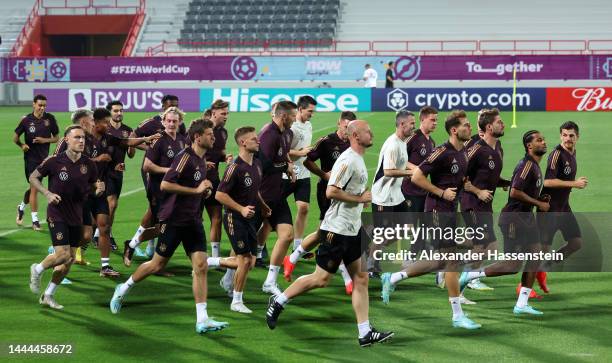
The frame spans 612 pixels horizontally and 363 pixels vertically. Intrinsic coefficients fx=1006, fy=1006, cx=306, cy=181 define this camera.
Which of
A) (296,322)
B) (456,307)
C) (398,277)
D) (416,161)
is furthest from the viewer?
(416,161)

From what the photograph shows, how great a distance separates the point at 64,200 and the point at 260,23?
48.9m

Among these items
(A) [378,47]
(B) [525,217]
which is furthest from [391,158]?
(A) [378,47]

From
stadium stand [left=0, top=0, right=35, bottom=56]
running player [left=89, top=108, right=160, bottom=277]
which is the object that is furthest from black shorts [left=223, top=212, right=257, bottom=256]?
stadium stand [left=0, top=0, right=35, bottom=56]

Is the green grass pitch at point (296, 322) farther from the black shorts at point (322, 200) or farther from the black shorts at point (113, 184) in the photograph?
the black shorts at point (113, 184)

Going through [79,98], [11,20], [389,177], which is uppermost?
[11,20]

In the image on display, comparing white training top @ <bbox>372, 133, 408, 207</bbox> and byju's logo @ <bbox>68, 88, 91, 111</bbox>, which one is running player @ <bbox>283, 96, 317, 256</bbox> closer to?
white training top @ <bbox>372, 133, 408, 207</bbox>

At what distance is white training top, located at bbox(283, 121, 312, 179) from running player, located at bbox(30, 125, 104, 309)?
3.63m

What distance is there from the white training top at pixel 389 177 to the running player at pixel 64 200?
3.78 m

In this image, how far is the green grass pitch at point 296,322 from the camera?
10.1 metres

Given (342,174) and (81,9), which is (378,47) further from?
(342,174)

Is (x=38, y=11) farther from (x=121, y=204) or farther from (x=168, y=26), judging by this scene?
(x=121, y=204)

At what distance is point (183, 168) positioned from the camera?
37.2 feet

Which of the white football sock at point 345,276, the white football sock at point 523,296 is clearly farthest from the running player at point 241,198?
the white football sock at point 523,296

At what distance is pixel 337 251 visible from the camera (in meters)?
10.5
